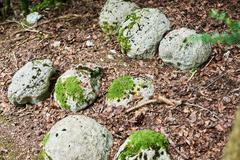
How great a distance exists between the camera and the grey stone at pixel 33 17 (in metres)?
5.61

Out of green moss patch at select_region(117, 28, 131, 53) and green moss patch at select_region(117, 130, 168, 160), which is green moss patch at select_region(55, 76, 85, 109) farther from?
green moss patch at select_region(117, 130, 168, 160)

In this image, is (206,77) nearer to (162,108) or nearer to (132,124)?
(162,108)

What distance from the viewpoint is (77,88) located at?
4.33 meters

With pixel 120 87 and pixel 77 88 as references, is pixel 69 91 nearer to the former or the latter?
pixel 77 88

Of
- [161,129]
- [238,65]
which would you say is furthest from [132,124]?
[238,65]

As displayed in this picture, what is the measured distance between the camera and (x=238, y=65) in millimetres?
4348

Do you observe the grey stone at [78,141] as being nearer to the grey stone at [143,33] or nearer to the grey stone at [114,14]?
the grey stone at [143,33]

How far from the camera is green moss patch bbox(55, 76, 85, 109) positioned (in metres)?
4.31

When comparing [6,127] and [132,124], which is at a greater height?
[132,124]

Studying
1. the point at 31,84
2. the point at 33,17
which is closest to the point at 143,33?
the point at 31,84

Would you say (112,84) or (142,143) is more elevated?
(142,143)

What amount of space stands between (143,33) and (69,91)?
1.00 m

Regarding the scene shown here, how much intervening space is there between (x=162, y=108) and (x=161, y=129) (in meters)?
0.25

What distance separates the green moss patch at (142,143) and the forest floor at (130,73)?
0.11m
